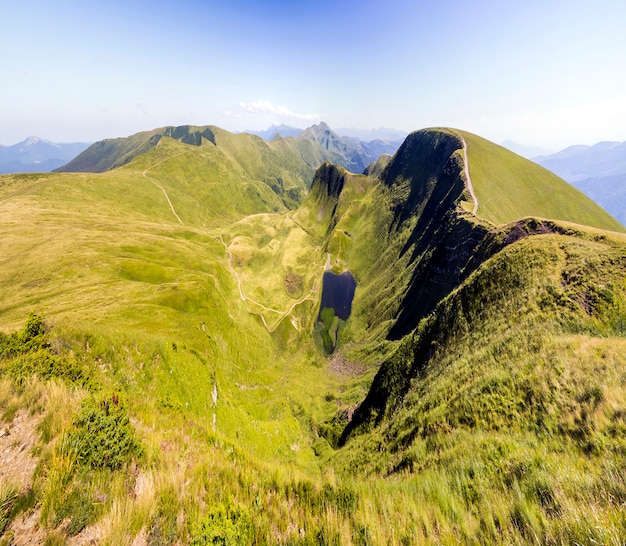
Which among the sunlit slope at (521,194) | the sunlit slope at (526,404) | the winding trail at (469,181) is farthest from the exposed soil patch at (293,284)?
the sunlit slope at (526,404)

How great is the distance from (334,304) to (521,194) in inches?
4240

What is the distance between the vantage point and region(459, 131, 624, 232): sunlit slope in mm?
105000

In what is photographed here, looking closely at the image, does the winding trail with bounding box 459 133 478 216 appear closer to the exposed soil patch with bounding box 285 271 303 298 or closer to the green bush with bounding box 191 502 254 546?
the green bush with bounding box 191 502 254 546

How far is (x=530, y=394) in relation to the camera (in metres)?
14.4

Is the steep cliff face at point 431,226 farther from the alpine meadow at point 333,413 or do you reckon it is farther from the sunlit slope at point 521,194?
the sunlit slope at point 521,194

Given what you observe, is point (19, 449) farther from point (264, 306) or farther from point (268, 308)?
point (264, 306)

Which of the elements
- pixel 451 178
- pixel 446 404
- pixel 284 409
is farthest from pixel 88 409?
pixel 451 178

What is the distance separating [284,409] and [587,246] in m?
80.7

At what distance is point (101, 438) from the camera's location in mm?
6820

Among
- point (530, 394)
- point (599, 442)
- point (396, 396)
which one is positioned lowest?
point (396, 396)

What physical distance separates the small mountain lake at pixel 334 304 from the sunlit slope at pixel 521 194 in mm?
86612

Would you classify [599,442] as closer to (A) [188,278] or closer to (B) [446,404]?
(B) [446,404]

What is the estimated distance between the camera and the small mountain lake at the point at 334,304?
140m

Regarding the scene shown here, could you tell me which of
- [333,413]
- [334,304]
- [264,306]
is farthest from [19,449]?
[334,304]
